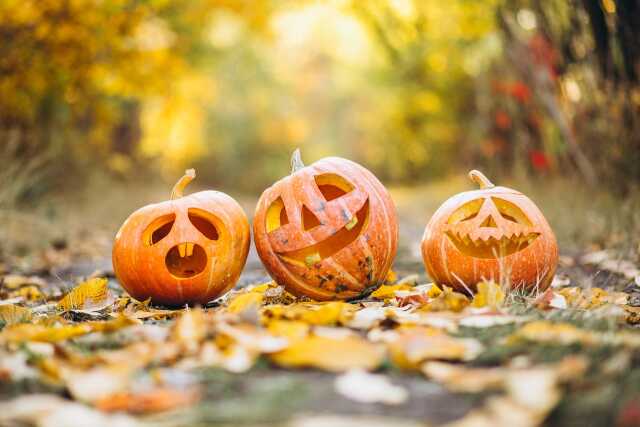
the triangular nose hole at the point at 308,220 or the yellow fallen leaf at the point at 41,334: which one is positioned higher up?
the triangular nose hole at the point at 308,220

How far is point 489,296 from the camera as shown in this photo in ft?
6.85

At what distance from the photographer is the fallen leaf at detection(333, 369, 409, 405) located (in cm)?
124

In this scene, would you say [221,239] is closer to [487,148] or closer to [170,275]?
[170,275]

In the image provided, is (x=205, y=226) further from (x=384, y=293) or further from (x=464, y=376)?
(x=464, y=376)

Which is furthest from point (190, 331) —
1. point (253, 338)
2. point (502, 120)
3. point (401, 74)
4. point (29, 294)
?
point (401, 74)

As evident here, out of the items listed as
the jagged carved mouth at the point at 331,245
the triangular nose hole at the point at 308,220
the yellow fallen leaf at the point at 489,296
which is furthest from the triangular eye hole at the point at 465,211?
the triangular nose hole at the point at 308,220

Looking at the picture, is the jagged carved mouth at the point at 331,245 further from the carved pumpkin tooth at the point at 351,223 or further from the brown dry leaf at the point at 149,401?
the brown dry leaf at the point at 149,401

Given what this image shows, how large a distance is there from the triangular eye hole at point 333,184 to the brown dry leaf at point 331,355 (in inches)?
45.2

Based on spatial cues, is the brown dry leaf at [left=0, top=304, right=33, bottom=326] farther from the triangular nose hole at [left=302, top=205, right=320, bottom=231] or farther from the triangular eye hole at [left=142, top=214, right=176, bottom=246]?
the triangular nose hole at [left=302, top=205, right=320, bottom=231]

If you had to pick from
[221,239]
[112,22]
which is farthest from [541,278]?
[112,22]

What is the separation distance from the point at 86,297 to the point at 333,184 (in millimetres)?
1121

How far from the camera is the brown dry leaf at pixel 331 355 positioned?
143 centimetres

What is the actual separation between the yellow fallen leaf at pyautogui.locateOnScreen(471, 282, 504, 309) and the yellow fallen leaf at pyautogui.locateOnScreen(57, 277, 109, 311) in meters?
1.46

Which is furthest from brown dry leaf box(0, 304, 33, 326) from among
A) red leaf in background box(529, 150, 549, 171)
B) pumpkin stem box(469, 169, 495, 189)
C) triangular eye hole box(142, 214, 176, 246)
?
red leaf in background box(529, 150, 549, 171)
